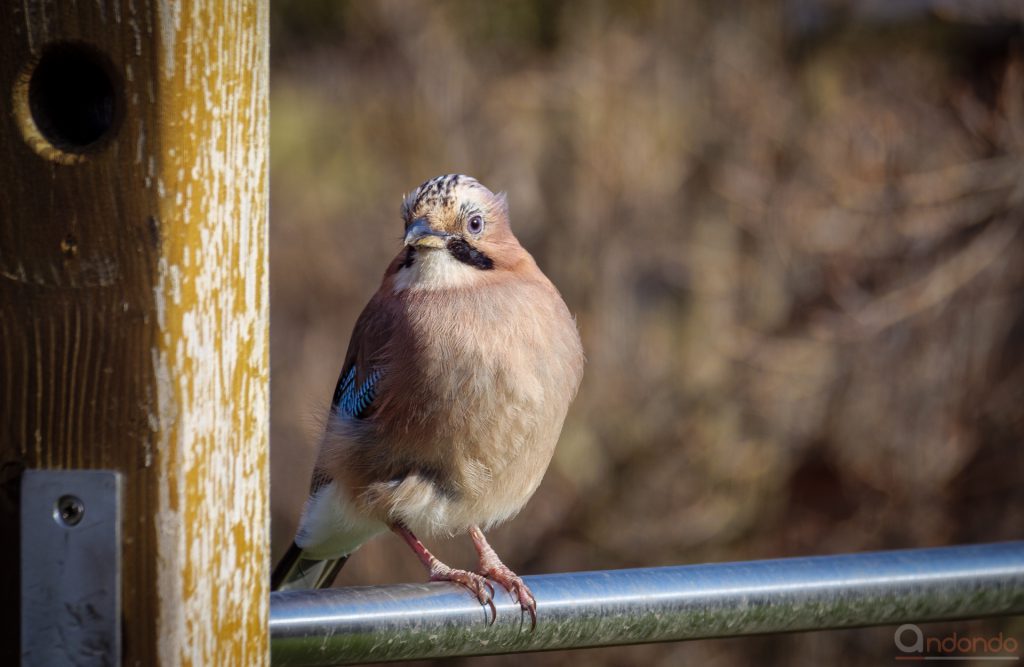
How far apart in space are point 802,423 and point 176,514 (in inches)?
212

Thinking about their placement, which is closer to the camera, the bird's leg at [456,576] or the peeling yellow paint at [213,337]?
the peeling yellow paint at [213,337]

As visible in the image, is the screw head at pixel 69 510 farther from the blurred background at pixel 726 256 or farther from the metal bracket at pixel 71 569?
the blurred background at pixel 726 256

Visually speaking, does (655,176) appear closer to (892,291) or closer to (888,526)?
(892,291)

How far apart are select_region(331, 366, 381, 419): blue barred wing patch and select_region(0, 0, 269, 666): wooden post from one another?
1387 mm

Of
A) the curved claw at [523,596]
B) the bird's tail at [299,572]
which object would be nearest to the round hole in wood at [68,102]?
the curved claw at [523,596]

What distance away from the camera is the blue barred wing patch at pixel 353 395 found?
10.3ft

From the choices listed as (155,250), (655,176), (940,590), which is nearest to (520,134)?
(655,176)

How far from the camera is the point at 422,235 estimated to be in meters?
3.04

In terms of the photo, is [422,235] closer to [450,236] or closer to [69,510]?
[450,236]

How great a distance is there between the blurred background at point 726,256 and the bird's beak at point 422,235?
9.21ft

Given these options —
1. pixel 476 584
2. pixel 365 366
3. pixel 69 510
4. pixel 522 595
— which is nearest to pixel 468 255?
pixel 365 366

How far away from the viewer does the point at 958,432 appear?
6.32 m

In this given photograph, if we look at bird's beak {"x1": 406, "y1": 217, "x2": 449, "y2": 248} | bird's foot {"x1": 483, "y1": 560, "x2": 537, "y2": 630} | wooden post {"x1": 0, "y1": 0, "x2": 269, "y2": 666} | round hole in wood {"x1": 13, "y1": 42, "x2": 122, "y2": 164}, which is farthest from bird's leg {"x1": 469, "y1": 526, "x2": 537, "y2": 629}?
round hole in wood {"x1": 13, "y1": 42, "x2": 122, "y2": 164}

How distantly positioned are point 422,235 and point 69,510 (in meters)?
1.52
